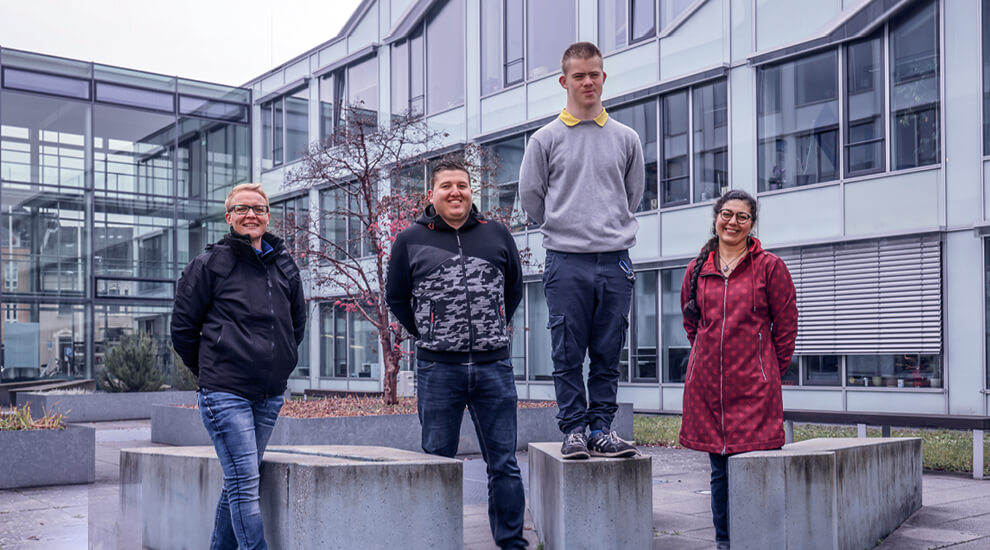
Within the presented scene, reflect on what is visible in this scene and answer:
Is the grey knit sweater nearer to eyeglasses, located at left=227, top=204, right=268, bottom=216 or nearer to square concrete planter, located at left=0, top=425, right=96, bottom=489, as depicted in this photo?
eyeglasses, located at left=227, top=204, right=268, bottom=216

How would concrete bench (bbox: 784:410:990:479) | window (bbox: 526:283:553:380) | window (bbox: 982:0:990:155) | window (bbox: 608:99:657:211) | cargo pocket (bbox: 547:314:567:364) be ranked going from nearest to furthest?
cargo pocket (bbox: 547:314:567:364), concrete bench (bbox: 784:410:990:479), window (bbox: 982:0:990:155), window (bbox: 608:99:657:211), window (bbox: 526:283:553:380)

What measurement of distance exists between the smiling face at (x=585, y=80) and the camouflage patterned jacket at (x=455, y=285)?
31.8 inches

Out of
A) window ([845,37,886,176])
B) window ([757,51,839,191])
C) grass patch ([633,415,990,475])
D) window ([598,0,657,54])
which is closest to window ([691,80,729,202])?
window ([757,51,839,191])

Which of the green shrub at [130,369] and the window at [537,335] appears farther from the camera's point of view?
the window at [537,335]

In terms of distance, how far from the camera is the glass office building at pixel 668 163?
49.6 feet

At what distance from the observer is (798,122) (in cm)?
1727

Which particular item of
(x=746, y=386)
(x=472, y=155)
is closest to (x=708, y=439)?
(x=746, y=386)

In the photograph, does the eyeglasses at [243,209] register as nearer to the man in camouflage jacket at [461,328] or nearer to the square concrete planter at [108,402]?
the man in camouflage jacket at [461,328]

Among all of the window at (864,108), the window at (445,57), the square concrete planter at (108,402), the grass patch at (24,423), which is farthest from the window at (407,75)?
the grass patch at (24,423)

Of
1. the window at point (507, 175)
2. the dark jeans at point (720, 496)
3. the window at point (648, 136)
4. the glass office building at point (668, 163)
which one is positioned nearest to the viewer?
the dark jeans at point (720, 496)

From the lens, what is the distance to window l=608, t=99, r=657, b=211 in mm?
19750

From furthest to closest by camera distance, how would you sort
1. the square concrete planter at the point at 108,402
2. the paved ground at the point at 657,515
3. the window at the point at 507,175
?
1. the window at the point at 507,175
2. the square concrete planter at the point at 108,402
3. the paved ground at the point at 657,515

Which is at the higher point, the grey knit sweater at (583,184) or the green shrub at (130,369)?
the grey knit sweater at (583,184)

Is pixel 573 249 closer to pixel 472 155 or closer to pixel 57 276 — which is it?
pixel 472 155
